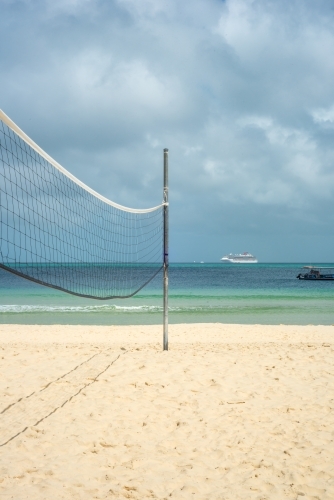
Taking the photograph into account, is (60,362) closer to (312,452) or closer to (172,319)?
(312,452)

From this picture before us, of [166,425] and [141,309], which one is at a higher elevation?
[166,425]

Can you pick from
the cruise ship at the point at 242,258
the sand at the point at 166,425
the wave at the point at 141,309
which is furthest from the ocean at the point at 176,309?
the cruise ship at the point at 242,258

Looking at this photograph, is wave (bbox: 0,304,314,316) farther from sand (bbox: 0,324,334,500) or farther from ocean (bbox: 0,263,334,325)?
sand (bbox: 0,324,334,500)

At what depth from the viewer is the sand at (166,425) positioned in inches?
123

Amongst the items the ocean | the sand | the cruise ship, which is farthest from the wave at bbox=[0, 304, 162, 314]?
the cruise ship

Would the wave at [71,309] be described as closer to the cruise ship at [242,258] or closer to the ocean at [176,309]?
the ocean at [176,309]

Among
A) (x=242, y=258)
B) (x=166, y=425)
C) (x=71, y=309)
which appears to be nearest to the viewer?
→ (x=166, y=425)

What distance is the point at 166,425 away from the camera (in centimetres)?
412

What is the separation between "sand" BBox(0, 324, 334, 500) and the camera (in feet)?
10.2

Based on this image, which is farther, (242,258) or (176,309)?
(242,258)

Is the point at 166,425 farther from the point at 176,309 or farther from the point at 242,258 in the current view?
the point at 242,258

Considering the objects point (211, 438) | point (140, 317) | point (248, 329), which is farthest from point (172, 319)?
point (211, 438)

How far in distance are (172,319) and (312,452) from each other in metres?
12.6

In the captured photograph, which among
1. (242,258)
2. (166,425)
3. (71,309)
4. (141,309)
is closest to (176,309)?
(141,309)
